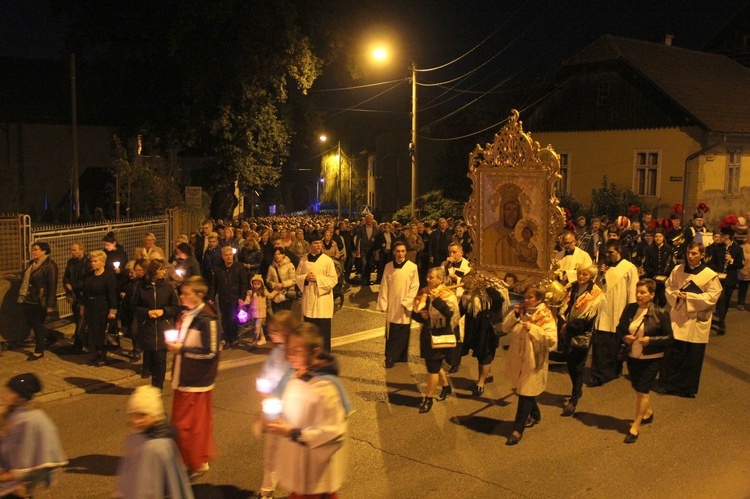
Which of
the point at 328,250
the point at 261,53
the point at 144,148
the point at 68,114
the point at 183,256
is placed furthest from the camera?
the point at 68,114

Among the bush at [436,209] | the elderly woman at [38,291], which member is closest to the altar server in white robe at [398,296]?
the elderly woman at [38,291]

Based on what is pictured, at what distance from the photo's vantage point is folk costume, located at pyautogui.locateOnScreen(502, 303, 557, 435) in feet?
26.0

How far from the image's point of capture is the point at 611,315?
10133 mm

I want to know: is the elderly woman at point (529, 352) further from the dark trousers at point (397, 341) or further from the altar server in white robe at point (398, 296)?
the dark trousers at point (397, 341)

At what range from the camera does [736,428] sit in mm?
8695

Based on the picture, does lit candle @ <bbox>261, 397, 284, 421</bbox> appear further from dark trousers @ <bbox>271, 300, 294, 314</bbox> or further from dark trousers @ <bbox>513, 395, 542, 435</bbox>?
dark trousers @ <bbox>271, 300, 294, 314</bbox>

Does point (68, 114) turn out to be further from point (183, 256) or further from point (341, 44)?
point (183, 256)

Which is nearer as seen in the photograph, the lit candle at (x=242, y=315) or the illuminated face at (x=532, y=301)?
the illuminated face at (x=532, y=301)

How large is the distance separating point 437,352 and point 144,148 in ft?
102

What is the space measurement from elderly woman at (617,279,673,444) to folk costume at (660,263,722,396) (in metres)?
1.69

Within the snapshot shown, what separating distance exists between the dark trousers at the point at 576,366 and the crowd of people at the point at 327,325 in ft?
0.06

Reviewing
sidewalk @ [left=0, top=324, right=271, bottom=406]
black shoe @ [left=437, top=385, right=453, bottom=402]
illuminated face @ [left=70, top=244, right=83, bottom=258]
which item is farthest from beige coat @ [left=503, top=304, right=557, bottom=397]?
illuminated face @ [left=70, top=244, right=83, bottom=258]

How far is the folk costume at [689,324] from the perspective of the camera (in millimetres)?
9781

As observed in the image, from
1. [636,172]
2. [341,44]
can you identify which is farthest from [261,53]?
[636,172]
